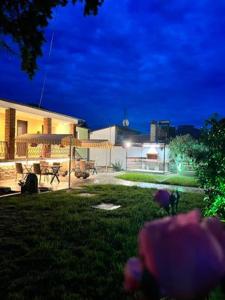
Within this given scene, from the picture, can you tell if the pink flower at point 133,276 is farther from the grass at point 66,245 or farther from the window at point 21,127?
the window at point 21,127

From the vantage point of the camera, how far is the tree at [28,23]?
389 centimetres

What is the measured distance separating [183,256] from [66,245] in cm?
614

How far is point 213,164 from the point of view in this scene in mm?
5469

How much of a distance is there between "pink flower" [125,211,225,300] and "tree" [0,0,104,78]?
3.61m

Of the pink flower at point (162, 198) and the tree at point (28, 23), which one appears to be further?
the tree at point (28, 23)

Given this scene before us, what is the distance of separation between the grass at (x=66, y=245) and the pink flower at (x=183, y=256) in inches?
154

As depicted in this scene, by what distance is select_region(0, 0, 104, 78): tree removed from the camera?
12.8ft

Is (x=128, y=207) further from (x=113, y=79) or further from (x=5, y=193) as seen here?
(x=113, y=79)

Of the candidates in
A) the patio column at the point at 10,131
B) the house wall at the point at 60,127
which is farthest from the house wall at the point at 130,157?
the patio column at the point at 10,131

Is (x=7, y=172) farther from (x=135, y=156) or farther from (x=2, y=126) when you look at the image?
(x=135, y=156)

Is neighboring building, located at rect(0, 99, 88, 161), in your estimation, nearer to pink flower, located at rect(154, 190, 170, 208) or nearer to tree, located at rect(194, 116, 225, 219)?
tree, located at rect(194, 116, 225, 219)

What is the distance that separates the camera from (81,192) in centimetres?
1410

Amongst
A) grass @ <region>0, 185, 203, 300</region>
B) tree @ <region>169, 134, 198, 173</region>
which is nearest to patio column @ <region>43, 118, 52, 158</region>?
tree @ <region>169, 134, 198, 173</region>

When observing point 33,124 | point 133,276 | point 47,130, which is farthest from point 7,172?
point 133,276
